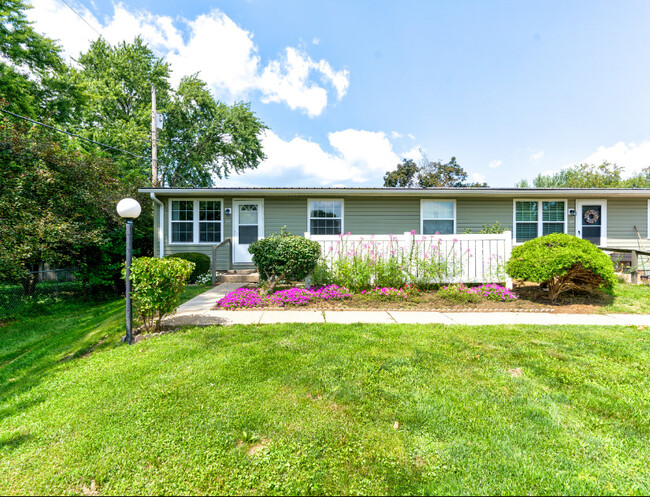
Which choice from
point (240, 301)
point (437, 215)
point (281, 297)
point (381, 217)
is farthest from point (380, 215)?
point (240, 301)

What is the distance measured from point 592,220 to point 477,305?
7.87 metres

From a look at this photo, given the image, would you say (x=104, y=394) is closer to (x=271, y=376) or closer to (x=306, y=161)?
(x=271, y=376)

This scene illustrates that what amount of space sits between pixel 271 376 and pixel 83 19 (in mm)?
12365

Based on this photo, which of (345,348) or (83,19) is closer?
(345,348)

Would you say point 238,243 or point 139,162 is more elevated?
point 139,162

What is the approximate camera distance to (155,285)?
3529mm

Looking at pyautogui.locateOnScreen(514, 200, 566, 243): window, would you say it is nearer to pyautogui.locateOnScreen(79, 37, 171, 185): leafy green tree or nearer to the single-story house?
the single-story house

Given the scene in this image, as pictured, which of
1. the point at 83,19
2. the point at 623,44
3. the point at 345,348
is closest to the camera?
the point at 345,348

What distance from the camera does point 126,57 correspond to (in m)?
18.7

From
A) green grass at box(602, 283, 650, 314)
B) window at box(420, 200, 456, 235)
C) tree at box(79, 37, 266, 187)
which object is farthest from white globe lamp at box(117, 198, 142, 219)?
tree at box(79, 37, 266, 187)

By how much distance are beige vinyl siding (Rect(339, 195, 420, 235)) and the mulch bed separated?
13.0ft

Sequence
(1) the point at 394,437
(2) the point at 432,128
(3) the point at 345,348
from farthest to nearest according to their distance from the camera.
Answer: (2) the point at 432,128
(3) the point at 345,348
(1) the point at 394,437

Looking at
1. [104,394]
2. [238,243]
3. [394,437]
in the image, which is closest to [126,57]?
[238,243]

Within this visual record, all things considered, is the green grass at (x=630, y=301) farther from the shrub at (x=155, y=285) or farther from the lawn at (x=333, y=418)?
the shrub at (x=155, y=285)
